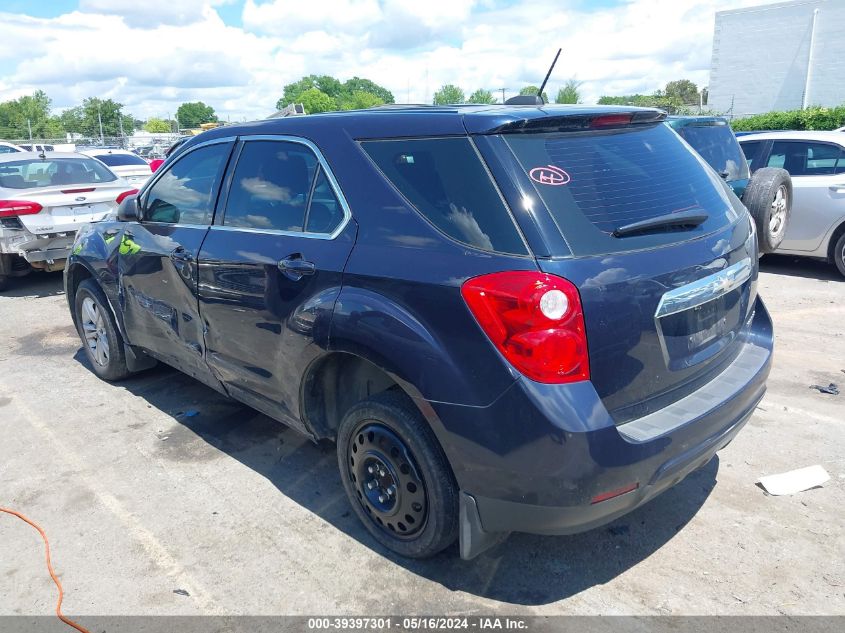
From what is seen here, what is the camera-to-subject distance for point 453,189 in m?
2.57

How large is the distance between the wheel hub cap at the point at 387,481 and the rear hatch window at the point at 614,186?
114cm

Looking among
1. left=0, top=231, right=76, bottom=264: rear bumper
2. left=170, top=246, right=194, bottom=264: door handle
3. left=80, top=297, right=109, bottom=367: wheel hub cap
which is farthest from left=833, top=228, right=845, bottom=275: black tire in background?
left=0, top=231, right=76, bottom=264: rear bumper

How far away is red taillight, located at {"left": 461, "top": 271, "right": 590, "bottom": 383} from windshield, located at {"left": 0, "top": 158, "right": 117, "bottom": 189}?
810cm

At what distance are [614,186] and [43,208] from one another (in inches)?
293

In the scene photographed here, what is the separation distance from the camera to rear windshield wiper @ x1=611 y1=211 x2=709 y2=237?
2509 millimetres

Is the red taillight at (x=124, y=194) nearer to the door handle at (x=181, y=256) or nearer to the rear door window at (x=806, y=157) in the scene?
the door handle at (x=181, y=256)

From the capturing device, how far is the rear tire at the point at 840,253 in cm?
768

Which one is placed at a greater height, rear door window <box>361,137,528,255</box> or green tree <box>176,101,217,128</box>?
green tree <box>176,101,217,128</box>

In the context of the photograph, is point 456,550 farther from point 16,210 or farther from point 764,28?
point 764,28

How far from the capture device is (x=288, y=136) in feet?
10.9

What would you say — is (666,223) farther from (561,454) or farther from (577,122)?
(561,454)

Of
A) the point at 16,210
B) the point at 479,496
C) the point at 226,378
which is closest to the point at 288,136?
the point at 226,378

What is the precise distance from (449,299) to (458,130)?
687 mm

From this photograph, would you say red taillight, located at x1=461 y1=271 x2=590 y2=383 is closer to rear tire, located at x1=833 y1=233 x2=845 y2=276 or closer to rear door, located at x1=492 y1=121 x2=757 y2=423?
rear door, located at x1=492 y1=121 x2=757 y2=423
